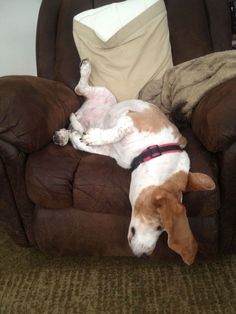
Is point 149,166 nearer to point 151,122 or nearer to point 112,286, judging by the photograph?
point 151,122

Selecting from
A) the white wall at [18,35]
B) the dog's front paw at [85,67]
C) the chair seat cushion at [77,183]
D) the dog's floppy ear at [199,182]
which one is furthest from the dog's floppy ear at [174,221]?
the white wall at [18,35]

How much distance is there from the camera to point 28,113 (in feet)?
5.27

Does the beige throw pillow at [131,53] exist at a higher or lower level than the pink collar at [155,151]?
higher

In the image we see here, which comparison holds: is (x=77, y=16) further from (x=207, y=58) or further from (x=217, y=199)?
(x=217, y=199)

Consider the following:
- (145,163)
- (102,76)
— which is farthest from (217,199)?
(102,76)

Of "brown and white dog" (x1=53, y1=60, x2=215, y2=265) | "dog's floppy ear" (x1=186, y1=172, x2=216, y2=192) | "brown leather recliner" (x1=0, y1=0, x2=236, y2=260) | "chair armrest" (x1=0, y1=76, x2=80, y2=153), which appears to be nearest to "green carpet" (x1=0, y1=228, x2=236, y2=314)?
"brown leather recliner" (x1=0, y1=0, x2=236, y2=260)

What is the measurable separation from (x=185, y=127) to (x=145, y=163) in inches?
19.9

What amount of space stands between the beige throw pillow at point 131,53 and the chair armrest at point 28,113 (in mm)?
396

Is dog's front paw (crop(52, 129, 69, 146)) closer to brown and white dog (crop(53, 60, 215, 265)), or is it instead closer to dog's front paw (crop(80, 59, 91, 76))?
brown and white dog (crop(53, 60, 215, 265))

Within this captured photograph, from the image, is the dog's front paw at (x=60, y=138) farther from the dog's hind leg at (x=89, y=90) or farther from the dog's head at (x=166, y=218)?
the dog's head at (x=166, y=218)

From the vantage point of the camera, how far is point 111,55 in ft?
6.95

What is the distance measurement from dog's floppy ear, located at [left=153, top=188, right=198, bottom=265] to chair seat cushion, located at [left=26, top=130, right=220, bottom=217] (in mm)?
221

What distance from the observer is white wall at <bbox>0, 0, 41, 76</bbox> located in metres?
2.58

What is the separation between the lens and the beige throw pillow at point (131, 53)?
210cm
